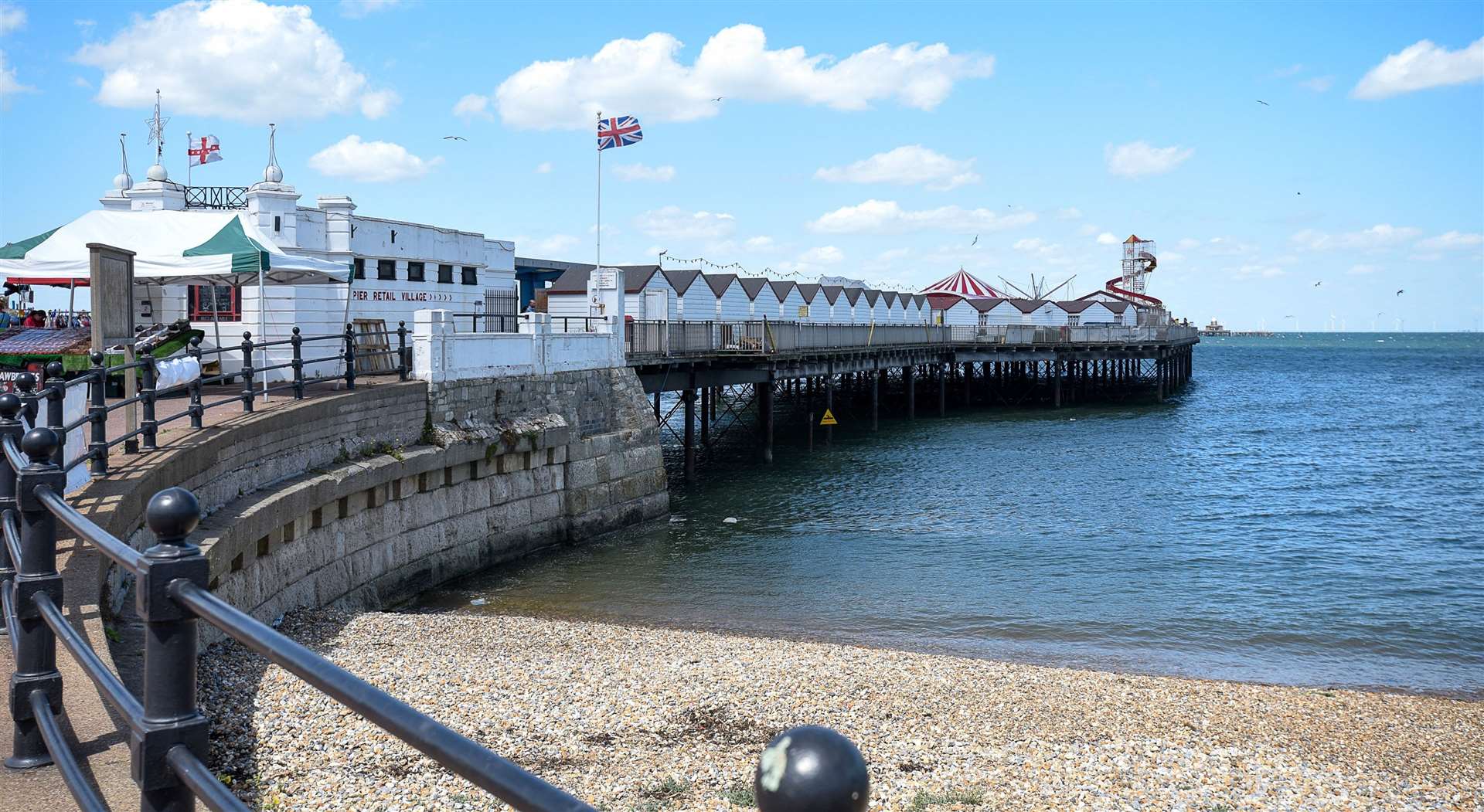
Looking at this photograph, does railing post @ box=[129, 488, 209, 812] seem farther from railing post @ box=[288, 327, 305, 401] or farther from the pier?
the pier

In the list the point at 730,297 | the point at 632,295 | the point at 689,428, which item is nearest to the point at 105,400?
the point at 689,428

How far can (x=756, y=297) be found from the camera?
5353cm

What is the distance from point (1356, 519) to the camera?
2722 cm

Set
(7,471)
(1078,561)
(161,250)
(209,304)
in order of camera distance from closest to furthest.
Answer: (7,471) < (161,250) < (1078,561) < (209,304)

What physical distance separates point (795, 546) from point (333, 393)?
1007 cm

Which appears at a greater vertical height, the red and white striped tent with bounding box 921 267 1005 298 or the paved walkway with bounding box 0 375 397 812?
the red and white striped tent with bounding box 921 267 1005 298

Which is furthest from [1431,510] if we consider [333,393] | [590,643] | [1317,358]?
[1317,358]

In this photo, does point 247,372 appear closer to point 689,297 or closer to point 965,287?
point 689,297

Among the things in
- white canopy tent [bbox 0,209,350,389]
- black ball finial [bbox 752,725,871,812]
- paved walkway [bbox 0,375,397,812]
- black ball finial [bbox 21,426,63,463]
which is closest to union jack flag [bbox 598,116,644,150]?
white canopy tent [bbox 0,209,350,389]

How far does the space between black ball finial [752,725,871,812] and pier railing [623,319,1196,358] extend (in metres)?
25.0

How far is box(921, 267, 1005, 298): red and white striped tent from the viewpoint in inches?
3189

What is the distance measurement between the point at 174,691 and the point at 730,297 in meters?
48.7

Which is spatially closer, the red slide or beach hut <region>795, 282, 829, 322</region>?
beach hut <region>795, 282, 829, 322</region>

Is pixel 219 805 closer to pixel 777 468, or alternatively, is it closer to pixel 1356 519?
pixel 1356 519
